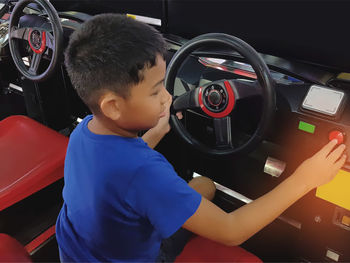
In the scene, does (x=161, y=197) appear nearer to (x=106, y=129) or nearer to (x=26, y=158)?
(x=106, y=129)

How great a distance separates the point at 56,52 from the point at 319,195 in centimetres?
127

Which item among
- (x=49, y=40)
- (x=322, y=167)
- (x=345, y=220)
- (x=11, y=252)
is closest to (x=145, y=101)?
(x=322, y=167)

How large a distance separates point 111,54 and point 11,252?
69 cm

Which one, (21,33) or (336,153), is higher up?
(21,33)

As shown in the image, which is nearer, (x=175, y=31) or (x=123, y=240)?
(x=123, y=240)

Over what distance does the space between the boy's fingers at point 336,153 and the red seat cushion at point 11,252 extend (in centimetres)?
93

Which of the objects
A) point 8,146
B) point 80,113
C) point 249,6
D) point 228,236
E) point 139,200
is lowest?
point 80,113

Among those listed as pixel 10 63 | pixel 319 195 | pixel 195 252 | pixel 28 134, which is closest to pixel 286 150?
pixel 319 195

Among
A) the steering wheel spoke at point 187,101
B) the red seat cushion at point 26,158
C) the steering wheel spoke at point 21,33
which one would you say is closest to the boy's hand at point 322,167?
the steering wheel spoke at point 187,101

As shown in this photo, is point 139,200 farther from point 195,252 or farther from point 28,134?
point 28,134

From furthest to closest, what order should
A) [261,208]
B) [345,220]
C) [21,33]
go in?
[21,33] < [345,220] < [261,208]

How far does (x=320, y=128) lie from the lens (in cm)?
98

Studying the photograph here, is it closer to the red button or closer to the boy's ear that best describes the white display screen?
the red button

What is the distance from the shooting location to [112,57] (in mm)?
751
